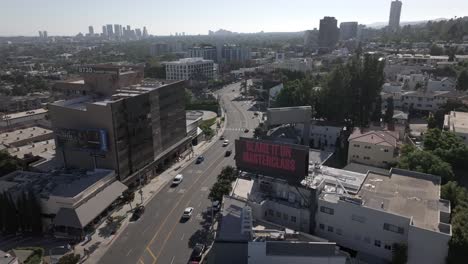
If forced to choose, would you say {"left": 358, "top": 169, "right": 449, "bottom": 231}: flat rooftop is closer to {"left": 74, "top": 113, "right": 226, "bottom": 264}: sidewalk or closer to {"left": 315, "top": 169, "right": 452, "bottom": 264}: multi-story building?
{"left": 315, "top": 169, "right": 452, "bottom": 264}: multi-story building

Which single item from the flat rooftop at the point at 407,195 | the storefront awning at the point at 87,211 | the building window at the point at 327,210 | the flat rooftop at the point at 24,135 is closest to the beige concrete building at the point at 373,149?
the flat rooftop at the point at 407,195

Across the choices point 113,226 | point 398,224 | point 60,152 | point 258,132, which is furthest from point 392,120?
point 60,152

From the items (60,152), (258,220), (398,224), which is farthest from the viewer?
(60,152)

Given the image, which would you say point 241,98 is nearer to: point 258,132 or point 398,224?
point 258,132

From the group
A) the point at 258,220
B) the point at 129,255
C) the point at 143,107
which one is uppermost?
the point at 143,107

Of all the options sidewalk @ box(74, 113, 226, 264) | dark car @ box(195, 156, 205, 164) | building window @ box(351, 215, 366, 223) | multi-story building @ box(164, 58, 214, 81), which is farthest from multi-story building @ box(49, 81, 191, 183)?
multi-story building @ box(164, 58, 214, 81)

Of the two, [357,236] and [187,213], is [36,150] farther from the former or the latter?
[357,236]
